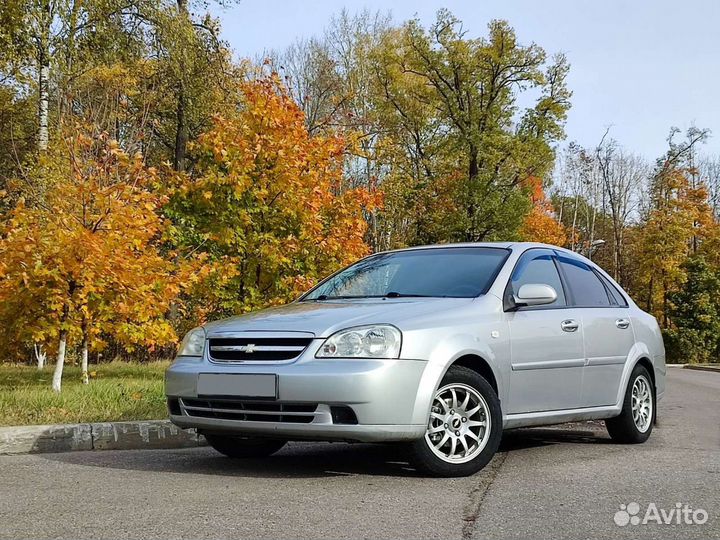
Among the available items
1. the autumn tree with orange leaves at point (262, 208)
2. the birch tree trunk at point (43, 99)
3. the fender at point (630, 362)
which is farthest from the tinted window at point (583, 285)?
the birch tree trunk at point (43, 99)

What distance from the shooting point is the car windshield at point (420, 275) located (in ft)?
19.9

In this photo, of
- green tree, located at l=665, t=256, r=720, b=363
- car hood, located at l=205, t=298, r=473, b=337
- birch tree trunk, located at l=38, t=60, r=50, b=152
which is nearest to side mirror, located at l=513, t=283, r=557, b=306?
car hood, located at l=205, t=298, r=473, b=337

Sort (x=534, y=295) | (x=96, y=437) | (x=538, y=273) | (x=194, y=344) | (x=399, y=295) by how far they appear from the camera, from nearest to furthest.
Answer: (x=194, y=344) < (x=534, y=295) < (x=399, y=295) < (x=538, y=273) < (x=96, y=437)

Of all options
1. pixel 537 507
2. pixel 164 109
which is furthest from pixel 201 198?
pixel 164 109

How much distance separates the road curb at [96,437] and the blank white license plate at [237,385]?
195 centimetres

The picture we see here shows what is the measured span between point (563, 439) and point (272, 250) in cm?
637

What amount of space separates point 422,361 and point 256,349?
1.04 metres

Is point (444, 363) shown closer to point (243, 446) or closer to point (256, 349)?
point (256, 349)

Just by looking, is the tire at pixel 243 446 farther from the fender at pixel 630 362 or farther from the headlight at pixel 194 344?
the fender at pixel 630 362

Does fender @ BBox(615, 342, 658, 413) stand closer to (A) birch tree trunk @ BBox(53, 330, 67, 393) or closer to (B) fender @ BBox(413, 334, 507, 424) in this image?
(B) fender @ BBox(413, 334, 507, 424)

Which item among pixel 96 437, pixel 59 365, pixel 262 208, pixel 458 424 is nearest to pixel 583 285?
pixel 458 424

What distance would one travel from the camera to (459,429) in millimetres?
5324

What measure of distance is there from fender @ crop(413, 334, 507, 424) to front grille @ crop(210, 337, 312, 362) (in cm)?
75

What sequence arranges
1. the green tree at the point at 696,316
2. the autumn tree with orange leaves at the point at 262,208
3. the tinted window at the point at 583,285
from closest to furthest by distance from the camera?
the tinted window at the point at 583,285, the autumn tree with orange leaves at the point at 262,208, the green tree at the point at 696,316
